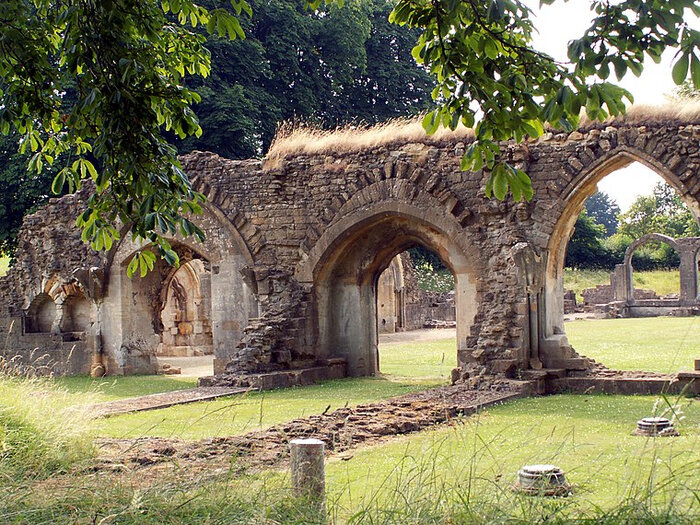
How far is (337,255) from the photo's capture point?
1600 cm

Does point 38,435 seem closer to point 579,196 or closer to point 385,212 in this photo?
point 385,212

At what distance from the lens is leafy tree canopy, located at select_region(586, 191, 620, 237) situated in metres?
91.5

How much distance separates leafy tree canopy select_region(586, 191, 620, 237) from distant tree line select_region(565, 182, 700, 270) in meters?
34.9

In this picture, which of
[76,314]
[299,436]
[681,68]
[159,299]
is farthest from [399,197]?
[681,68]

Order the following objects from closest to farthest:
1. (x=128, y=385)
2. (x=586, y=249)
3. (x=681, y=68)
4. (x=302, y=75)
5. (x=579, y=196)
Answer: (x=681, y=68), (x=579, y=196), (x=128, y=385), (x=302, y=75), (x=586, y=249)

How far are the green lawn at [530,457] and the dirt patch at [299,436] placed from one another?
372mm

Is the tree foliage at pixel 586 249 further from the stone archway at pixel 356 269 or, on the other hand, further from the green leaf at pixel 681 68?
the green leaf at pixel 681 68

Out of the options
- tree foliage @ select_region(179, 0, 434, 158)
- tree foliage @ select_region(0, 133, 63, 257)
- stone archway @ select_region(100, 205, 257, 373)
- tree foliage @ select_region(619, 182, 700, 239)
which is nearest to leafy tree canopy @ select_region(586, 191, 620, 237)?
tree foliage @ select_region(619, 182, 700, 239)

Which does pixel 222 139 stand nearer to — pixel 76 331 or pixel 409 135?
pixel 76 331

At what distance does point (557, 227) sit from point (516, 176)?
29.2ft

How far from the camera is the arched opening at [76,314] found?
61.3ft

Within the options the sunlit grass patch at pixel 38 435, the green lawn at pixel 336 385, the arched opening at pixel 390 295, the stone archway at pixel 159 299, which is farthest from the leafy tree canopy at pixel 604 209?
the sunlit grass patch at pixel 38 435

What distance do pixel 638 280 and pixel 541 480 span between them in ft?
135

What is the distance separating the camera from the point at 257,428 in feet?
30.6
